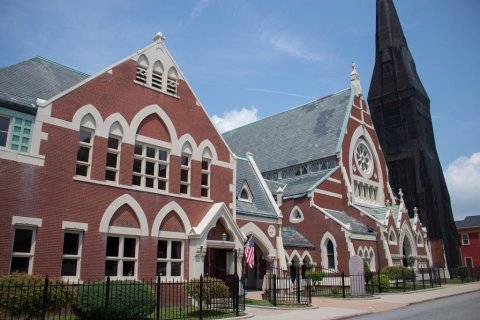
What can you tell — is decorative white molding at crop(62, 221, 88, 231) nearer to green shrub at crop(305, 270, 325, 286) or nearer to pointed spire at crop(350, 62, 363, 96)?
green shrub at crop(305, 270, 325, 286)

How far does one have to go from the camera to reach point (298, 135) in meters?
45.5

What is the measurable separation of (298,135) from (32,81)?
30930mm

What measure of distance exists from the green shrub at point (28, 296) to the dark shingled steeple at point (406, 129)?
4898 cm

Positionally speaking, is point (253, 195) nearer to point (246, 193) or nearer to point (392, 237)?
point (246, 193)

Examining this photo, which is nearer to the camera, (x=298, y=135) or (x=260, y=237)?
(x=260, y=237)

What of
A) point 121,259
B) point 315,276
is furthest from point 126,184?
point 315,276

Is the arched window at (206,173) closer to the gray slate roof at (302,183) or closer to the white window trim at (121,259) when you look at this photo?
the white window trim at (121,259)

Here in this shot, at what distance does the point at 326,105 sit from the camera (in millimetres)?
46344

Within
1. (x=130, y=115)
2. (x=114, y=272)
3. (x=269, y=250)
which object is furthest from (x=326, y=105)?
(x=114, y=272)

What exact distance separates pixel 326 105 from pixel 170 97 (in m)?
27.6

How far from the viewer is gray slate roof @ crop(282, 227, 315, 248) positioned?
3158cm

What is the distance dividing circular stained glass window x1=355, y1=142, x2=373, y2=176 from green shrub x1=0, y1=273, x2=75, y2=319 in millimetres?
34871

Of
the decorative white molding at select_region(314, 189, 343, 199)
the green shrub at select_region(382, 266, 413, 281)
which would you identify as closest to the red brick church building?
the green shrub at select_region(382, 266, 413, 281)

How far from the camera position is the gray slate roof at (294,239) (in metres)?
31.6
